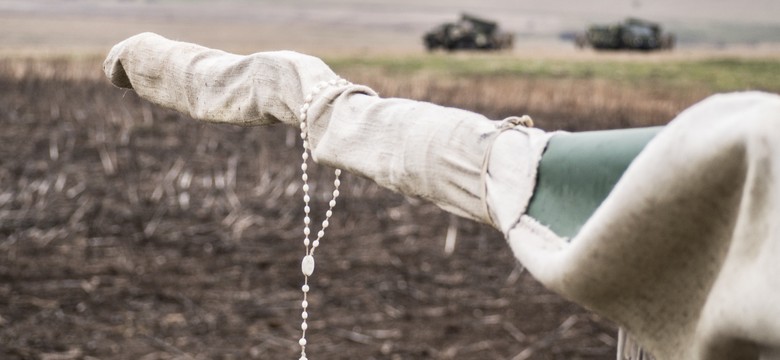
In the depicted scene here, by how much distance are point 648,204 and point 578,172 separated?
84 millimetres

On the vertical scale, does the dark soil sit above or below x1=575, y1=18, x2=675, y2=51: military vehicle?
below

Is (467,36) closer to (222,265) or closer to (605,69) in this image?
(605,69)

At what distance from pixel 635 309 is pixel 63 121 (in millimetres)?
4721

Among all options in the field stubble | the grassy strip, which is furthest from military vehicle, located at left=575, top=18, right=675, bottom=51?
the field stubble

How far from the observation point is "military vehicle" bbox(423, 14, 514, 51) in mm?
7914

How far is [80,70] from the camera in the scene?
656 centimetres

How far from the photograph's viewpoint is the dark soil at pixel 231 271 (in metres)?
2.39

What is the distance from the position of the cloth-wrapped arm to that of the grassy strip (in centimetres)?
469

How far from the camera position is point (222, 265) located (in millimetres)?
2895

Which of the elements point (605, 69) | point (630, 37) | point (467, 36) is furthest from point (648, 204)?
point (467, 36)

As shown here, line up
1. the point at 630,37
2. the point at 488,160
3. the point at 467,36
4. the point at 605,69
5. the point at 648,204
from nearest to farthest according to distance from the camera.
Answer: the point at 648,204 → the point at 488,160 → the point at 605,69 → the point at 630,37 → the point at 467,36

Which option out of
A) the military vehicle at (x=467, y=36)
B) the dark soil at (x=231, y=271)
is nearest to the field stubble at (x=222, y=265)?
the dark soil at (x=231, y=271)

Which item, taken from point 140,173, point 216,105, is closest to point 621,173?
point 216,105

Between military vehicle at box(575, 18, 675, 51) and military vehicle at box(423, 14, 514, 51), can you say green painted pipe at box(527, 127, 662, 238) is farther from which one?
military vehicle at box(423, 14, 514, 51)
